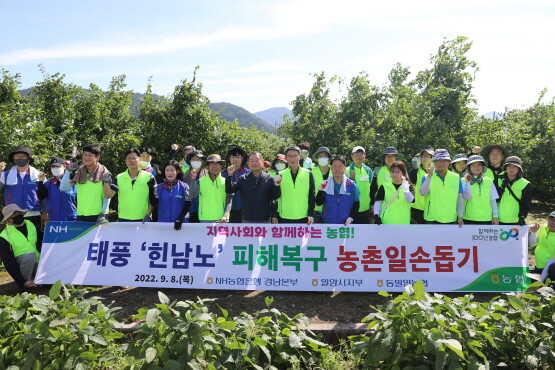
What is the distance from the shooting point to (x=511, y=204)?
5.88 m

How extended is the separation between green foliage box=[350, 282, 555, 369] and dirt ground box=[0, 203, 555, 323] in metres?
1.49

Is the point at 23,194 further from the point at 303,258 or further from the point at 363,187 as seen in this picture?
the point at 363,187

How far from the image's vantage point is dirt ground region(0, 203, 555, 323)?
15.5 ft

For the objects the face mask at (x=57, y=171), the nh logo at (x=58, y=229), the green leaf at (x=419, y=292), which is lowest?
the green leaf at (x=419, y=292)

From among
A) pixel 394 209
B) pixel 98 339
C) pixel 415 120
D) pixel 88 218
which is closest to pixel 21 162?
pixel 88 218

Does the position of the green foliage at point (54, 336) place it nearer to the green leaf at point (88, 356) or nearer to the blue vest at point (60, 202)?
the green leaf at point (88, 356)

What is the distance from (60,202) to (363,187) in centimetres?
478

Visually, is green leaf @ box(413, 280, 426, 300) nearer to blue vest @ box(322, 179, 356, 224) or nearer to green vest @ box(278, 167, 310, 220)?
blue vest @ box(322, 179, 356, 224)

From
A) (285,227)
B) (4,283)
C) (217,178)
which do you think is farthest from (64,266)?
(285,227)

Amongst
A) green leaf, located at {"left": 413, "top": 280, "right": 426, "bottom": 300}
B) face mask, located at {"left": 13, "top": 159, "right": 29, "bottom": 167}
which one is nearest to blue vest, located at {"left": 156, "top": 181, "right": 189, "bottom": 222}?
Result: face mask, located at {"left": 13, "top": 159, "right": 29, "bottom": 167}

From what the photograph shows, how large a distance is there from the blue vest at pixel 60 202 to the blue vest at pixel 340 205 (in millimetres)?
3938

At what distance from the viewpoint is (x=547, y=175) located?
1488 cm

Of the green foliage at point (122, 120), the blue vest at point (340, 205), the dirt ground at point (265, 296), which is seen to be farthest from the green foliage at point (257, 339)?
the green foliage at point (122, 120)

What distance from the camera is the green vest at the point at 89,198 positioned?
575 centimetres
